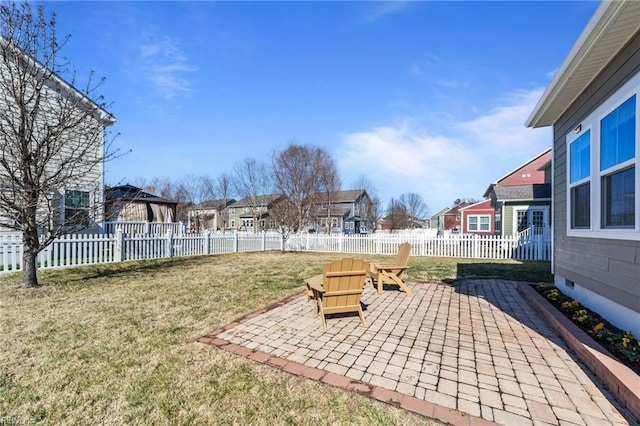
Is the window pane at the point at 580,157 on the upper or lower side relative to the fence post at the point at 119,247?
upper

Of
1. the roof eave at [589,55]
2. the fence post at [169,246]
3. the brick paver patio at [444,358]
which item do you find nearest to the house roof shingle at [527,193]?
the roof eave at [589,55]

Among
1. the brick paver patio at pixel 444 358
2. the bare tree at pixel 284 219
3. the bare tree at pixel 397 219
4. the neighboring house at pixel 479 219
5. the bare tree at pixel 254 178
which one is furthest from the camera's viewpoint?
the bare tree at pixel 397 219

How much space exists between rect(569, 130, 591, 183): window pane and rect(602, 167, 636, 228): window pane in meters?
0.78

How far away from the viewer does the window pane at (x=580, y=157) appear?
16.3 ft

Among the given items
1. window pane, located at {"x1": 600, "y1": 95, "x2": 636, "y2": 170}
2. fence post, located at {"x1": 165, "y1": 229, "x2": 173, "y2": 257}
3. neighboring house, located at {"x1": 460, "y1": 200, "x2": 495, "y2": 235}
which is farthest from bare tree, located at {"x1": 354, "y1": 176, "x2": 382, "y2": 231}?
window pane, located at {"x1": 600, "y1": 95, "x2": 636, "y2": 170}

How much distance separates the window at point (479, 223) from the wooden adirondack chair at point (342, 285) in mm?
25084

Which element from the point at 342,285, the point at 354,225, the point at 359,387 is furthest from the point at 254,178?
the point at 359,387

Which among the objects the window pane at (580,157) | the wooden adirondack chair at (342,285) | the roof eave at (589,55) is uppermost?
the roof eave at (589,55)

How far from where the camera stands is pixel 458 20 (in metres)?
9.14

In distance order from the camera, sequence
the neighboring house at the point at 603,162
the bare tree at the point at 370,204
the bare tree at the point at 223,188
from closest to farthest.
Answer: the neighboring house at the point at 603,162
the bare tree at the point at 223,188
the bare tree at the point at 370,204

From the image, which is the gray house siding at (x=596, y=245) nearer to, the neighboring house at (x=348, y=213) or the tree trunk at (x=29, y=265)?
the tree trunk at (x=29, y=265)

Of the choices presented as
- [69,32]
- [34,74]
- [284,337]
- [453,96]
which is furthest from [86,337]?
[453,96]

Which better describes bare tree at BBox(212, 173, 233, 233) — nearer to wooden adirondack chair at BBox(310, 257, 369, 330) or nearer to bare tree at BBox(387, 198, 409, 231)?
bare tree at BBox(387, 198, 409, 231)

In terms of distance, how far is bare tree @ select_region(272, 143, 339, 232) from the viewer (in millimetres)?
28141
